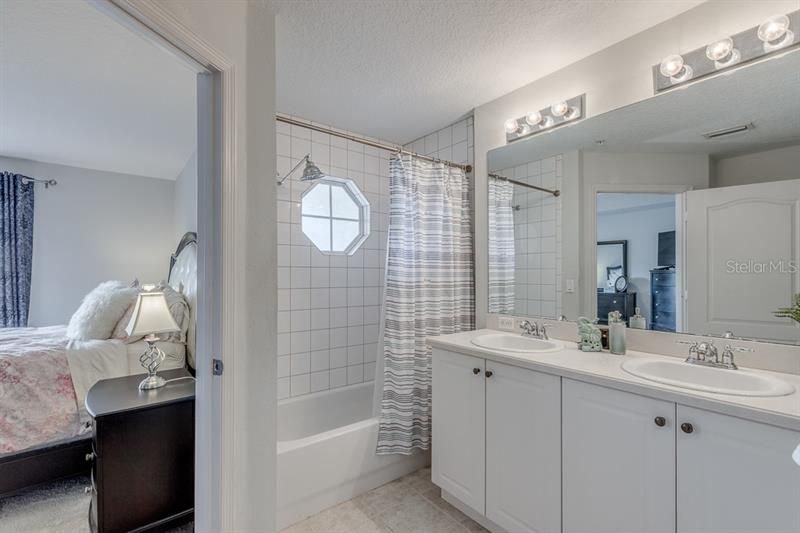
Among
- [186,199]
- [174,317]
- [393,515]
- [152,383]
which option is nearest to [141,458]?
[152,383]

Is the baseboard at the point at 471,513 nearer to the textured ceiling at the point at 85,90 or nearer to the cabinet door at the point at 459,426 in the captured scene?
the cabinet door at the point at 459,426

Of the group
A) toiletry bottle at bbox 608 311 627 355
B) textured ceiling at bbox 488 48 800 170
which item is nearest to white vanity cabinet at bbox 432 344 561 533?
toiletry bottle at bbox 608 311 627 355

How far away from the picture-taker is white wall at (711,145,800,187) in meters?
1.30

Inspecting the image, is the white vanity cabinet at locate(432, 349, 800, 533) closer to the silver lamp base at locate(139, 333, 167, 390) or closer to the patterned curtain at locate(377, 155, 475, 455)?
the patterned curtain at locate(377, 155, 475, 455)

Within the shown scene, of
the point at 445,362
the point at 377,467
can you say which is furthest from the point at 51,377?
the point at 445,362

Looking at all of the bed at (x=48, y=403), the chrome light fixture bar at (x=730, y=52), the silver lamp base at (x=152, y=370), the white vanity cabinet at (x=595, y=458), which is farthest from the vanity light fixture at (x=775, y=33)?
the bed at (x=48, y=403)

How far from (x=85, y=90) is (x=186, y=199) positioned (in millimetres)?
1677

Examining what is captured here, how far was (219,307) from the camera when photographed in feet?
4.12

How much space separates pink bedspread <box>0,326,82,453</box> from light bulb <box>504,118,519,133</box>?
3.08 meters

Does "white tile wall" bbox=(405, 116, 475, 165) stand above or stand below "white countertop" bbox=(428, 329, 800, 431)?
above

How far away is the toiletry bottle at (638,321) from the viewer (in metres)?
1.64

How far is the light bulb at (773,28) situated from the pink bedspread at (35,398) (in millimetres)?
3778

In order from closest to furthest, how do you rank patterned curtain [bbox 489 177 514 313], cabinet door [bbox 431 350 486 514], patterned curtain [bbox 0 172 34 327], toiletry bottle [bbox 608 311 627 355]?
toiletry bottle [bbox 608 311 627 355] < cabinet door [bbox 431 350 486 514] < patterned curtain [bbox 489 177 514 313] < patterned curtain [bbox 0 172 34 327]

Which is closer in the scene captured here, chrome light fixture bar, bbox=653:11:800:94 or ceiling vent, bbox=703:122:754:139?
chrome light fixture bar, bbox=653:11:800:94
